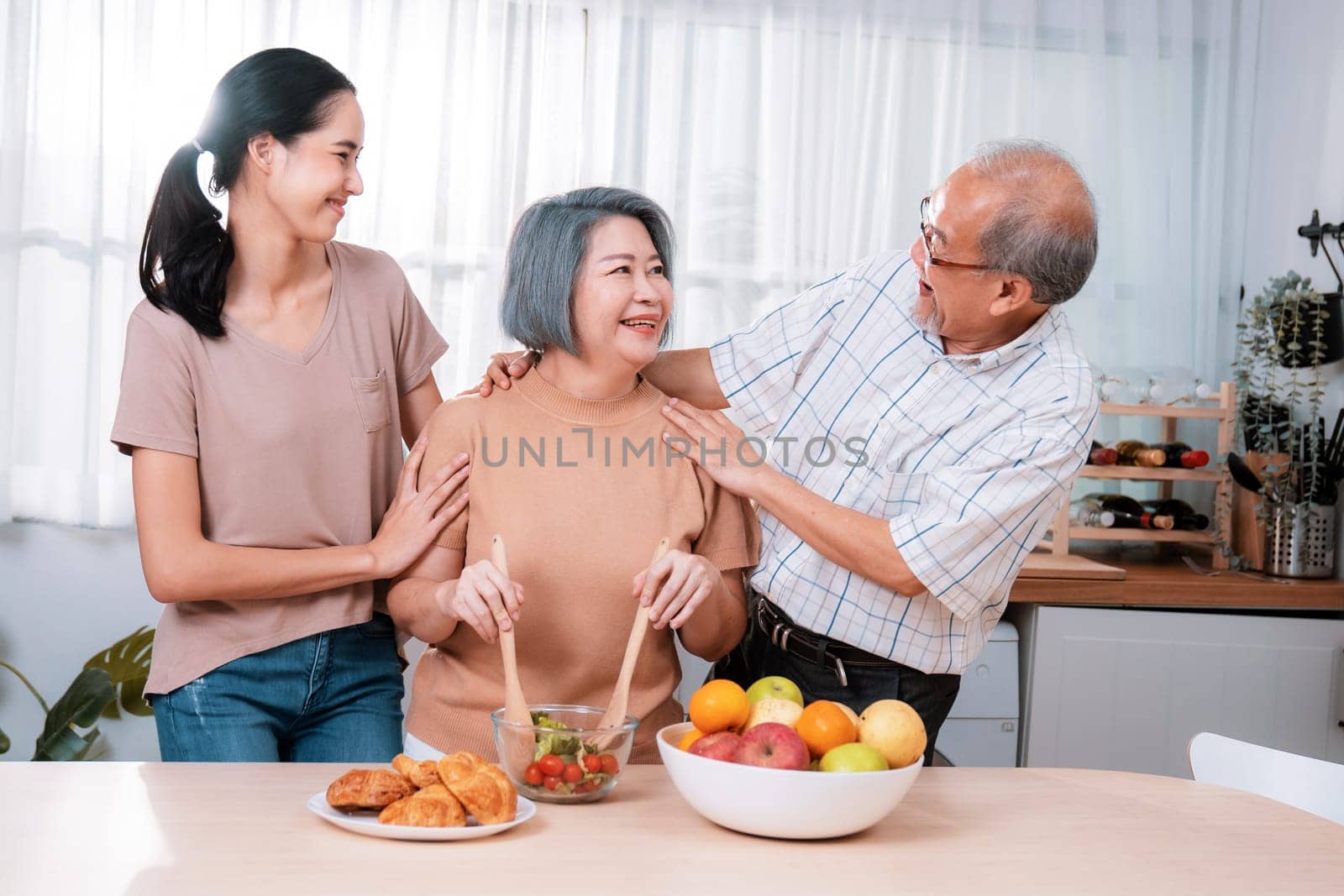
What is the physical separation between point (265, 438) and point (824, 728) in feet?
3.00

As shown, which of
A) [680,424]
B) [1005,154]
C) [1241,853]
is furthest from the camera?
[680,424]

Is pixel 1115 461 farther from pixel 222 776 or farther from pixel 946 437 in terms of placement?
pixel 222 776

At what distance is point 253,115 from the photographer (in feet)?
5.45

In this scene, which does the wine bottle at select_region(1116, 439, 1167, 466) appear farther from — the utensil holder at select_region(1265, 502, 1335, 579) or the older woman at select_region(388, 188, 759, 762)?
the older woman at select_region(388, 188, 759, 762)

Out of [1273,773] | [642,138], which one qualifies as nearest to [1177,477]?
[1273,773]

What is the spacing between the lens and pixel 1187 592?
2.90 m

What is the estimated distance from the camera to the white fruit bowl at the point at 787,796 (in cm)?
117

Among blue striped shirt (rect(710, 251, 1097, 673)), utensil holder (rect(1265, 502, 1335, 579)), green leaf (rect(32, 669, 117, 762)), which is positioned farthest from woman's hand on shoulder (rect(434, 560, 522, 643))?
utensil holder (rect(1265, 502, 1335, 579))

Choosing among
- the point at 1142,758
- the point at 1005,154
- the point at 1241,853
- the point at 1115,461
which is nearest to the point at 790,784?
the point at 1241,853

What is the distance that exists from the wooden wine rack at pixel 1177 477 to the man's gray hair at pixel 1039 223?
1.55 m

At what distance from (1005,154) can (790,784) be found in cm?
94

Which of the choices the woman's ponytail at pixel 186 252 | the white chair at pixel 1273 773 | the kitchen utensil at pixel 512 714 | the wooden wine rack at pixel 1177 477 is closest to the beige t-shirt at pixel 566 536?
the kitchen utensil at pixel 512 714

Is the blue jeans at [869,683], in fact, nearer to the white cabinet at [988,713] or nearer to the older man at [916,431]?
the older man at [916,431]

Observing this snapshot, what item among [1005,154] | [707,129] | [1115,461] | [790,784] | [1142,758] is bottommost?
[1142,758]
